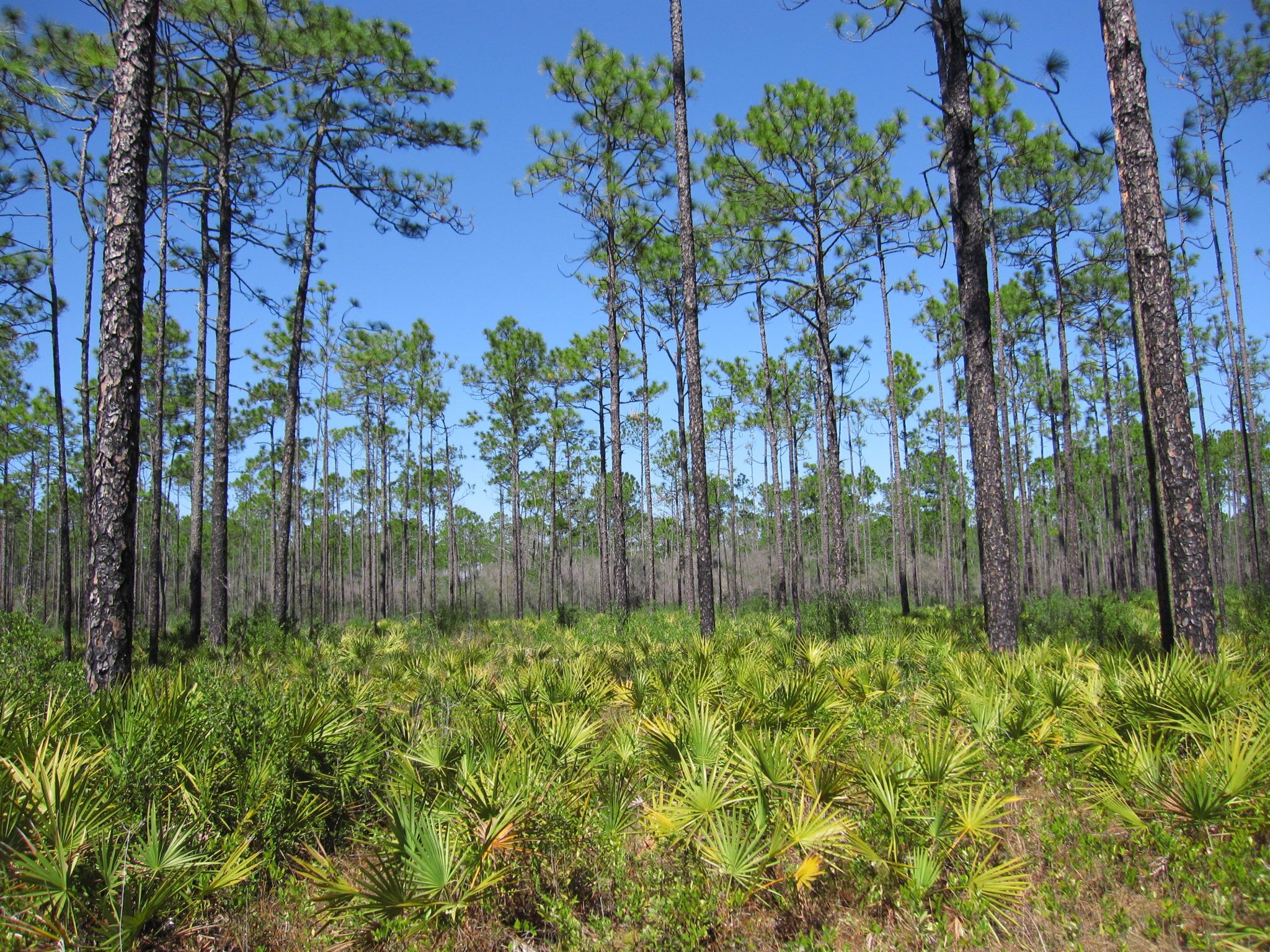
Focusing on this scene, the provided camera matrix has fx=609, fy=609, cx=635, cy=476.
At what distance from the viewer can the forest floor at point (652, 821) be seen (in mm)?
2428

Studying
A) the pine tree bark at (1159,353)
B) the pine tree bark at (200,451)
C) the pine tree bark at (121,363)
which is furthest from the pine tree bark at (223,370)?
the pine tree bark at (1159,353)

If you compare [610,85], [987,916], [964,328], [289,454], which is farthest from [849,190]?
[987,916]

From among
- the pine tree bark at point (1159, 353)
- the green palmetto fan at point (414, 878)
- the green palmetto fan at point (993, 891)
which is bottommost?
the green palmetto fan at point (993, 891)

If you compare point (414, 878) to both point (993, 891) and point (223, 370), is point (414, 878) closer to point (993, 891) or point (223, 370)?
point (993, 891)

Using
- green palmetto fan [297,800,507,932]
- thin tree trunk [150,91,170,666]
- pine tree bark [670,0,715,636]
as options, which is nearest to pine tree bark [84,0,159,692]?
green palmetto fan [297,800,507,932]

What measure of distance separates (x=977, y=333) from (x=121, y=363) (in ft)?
29.6

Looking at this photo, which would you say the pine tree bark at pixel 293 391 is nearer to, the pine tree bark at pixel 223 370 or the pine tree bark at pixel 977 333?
the pine tree bark at pixel 223 370

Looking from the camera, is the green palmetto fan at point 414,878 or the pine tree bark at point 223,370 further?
the pine tree bark at point 223,370

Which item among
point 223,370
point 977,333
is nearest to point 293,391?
point 223,370

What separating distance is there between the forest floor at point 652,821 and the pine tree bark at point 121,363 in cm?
53

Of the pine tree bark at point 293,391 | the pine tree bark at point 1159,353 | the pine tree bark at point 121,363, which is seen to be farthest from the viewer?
the pine tree bark at point 293,391

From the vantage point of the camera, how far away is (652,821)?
3059 millimetres

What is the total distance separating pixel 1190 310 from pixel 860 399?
13.2 meters

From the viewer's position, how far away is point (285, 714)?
3789mm
